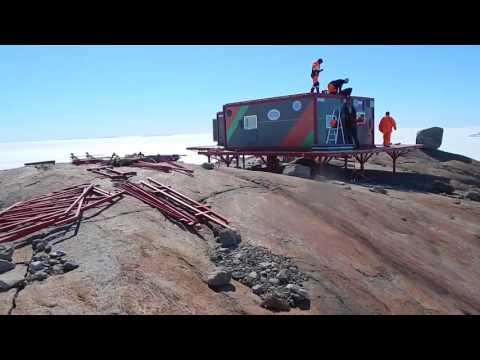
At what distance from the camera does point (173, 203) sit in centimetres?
837

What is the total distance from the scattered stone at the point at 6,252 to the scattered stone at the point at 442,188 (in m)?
17.0

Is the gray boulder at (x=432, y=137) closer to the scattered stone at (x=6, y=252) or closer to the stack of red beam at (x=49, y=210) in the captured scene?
the stack of red beam at (x=49, y=210)

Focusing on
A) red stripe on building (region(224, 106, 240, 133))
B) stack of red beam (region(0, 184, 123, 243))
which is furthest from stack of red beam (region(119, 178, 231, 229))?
red stripe on building (region(224, 106, 240, 133))

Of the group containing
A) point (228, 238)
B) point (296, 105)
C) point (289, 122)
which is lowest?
point (228, 238)

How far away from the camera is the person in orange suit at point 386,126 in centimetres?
2006

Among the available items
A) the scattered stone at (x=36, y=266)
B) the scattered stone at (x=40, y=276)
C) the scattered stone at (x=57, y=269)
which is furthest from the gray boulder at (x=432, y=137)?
the scattered stone at (x=40, y=276)

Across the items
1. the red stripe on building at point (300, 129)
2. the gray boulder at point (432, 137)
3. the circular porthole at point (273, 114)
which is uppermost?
the circular porthole at point (273, 114)

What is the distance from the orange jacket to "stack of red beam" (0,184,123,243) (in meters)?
15.8

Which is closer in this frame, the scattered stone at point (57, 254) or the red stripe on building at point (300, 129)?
the scattered stone at point (57, 254)

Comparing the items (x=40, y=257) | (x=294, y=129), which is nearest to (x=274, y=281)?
(x=40, y=257)

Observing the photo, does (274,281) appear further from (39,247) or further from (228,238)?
(39,247)

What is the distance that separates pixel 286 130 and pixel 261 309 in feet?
45.1

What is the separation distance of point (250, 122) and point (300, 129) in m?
3.14
